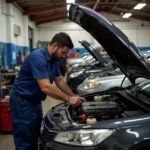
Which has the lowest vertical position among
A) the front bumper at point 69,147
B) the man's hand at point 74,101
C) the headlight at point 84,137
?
the front bumper at point 69,147

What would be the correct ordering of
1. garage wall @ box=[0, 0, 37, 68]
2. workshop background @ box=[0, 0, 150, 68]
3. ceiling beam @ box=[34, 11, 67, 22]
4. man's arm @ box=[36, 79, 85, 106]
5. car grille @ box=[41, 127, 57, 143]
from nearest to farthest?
car grille @ box=[41, 127, 57, 143]
man's arm @ box=[36, 79, 85, 106]
garage wall @ box=[0, 0, 37, 68]
workshop background @ box=[0, 0, 150, 68]
ceiling beam @ box=[34, 11, 67, 22]

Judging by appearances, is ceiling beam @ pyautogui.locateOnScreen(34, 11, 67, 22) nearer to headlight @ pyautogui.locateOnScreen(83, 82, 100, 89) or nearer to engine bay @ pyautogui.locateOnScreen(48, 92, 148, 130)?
headlight @ pyautogui.locateOnScreen(83, 82, 100, 89)

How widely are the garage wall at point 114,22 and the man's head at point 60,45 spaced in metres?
20.1

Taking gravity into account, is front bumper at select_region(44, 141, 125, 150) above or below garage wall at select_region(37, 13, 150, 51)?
below

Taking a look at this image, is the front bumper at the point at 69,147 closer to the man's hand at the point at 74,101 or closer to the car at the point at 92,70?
the man's hand at the point at 74,101

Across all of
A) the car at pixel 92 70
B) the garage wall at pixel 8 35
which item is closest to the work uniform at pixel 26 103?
the car at pixel 92 70

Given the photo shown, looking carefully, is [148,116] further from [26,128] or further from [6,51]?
[6,51]

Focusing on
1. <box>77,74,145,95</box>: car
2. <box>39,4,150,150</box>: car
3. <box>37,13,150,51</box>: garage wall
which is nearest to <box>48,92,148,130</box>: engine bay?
<box>39,4,150,150</box>: car

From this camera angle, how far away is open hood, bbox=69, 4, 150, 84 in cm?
234

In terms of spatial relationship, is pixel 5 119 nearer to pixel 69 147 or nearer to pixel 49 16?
pixel 69 147

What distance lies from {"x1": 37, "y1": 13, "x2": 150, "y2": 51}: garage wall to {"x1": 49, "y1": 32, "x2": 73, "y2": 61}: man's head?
20129 mm

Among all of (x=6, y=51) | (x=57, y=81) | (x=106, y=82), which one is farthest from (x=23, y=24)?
(x=57, y=81)

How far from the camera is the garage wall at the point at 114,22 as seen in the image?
23.0 m

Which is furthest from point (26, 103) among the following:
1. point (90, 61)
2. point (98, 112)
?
point (90, 61)
